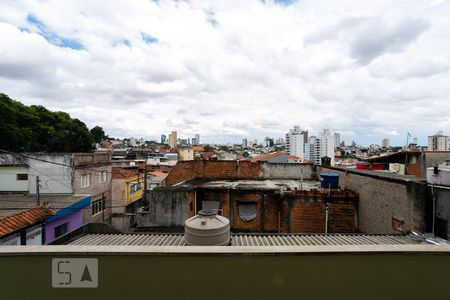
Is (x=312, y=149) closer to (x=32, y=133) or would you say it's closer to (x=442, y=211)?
(x=32, y=133)

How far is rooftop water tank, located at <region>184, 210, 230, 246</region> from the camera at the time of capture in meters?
4.26

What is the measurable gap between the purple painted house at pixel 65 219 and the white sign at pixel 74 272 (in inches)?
543

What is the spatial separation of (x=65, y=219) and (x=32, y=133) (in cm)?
2728

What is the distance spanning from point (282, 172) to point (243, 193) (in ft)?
23.2

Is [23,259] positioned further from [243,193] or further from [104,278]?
[243,193]

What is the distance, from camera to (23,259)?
9.70 feet

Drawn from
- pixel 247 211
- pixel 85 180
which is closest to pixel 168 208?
pixel 247 211

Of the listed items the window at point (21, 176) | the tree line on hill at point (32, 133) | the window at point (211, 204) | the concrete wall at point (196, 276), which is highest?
the tree line on hill at point (32, 133)

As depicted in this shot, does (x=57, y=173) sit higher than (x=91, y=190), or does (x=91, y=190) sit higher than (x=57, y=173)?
(x=57, y=173)

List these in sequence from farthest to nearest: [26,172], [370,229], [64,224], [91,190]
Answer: [91,190] < [26,172] < [64,224] < [370,229]

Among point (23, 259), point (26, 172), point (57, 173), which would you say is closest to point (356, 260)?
point (23, 259)

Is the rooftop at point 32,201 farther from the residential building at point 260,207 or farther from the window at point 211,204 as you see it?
the window at point 211,204

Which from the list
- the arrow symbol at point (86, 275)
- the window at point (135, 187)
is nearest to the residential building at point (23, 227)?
the arrow symbol at point (86, 275)

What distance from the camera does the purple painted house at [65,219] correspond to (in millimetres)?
14581
